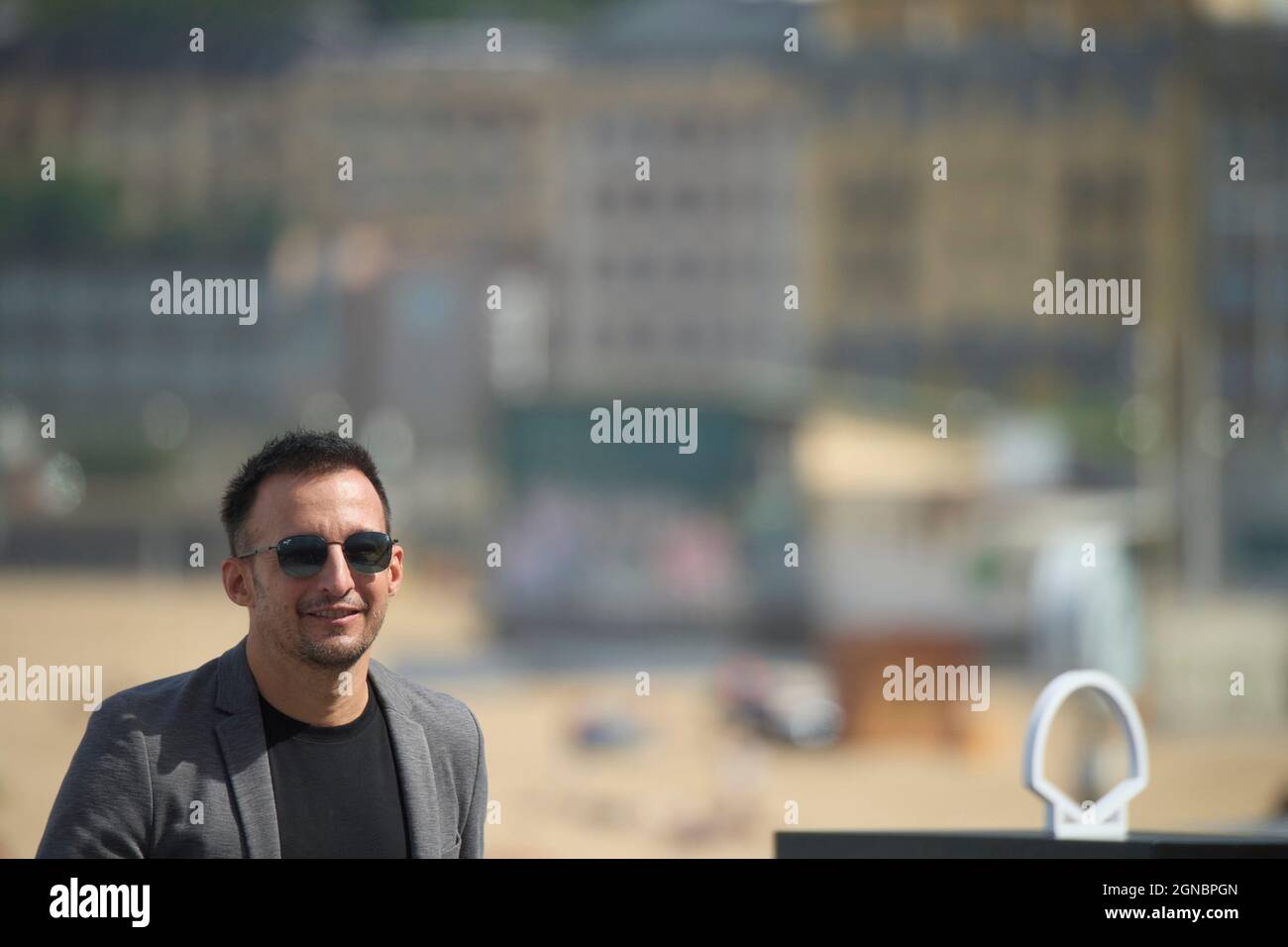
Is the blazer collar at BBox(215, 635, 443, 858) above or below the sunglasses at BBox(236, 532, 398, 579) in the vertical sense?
below

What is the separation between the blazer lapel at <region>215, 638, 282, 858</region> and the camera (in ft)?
6.28

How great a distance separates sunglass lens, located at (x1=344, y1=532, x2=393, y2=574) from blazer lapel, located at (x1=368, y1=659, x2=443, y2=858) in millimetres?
133

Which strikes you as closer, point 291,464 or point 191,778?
point 191,778

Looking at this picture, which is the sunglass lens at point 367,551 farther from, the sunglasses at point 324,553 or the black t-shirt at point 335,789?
the black t-shirt at point 335,789

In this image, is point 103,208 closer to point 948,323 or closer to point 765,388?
point 765,388

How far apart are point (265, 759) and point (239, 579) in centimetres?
25

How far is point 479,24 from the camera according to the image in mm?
57125

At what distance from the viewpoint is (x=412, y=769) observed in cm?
201

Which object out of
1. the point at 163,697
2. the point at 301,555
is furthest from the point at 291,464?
the point at 163,697

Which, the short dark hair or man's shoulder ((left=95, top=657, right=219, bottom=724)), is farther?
the short dark hair

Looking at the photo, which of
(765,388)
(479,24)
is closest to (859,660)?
(765,388)

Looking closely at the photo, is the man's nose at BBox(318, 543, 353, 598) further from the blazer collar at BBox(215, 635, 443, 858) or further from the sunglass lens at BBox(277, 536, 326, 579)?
the blazer collar at BBox(215, 635, 443, 858)

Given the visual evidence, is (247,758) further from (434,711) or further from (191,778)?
(434,711)

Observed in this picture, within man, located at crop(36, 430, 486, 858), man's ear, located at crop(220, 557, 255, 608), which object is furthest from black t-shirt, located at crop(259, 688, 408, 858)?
man's ear, located at crop(220, 557, 255, 608)
